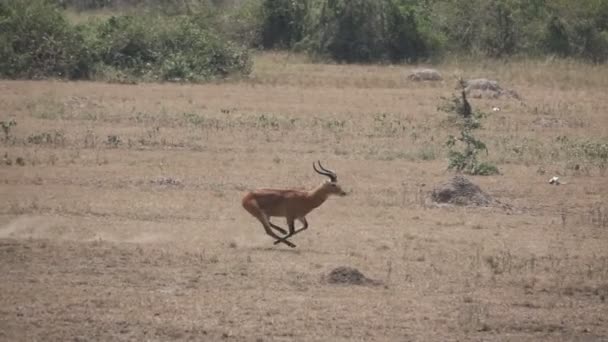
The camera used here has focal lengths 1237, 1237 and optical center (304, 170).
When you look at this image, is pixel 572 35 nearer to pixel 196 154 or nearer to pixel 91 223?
pixel 196 154

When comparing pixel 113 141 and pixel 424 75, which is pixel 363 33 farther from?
pixel 113 141

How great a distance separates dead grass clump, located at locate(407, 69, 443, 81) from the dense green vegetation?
4505 mm

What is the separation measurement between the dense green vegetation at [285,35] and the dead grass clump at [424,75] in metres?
4.51

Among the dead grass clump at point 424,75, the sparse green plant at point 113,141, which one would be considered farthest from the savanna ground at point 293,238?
the dead grass clump at point 424,75

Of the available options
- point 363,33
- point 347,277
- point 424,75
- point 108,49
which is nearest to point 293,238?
point 347,277

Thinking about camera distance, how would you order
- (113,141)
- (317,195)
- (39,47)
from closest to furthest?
(317,195), (113,141), (39,47)

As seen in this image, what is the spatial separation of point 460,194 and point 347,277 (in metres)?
5.32

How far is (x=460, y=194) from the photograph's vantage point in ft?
56.3

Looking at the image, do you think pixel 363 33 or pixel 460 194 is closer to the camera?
pixel 460 194

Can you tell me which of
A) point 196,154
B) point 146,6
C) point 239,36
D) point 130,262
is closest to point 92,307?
point 130,262

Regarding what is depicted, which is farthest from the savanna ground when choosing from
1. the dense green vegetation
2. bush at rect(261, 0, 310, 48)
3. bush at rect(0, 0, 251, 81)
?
bush at rect(261, 0, 310, 48)

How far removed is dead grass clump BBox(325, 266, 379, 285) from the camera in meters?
12.2

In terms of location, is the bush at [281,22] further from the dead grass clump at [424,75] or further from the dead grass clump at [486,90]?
the dead grass clump at [486,90]

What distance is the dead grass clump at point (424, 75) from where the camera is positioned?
33.8 meters
